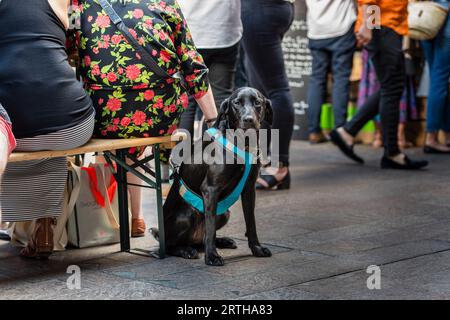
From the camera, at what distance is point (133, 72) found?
4324 mm

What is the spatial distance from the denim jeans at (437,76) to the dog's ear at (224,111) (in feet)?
14.5

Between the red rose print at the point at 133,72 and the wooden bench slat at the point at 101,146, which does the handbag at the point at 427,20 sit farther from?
the red rose print at the point at 133,72

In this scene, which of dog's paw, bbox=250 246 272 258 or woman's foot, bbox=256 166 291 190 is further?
woman's foot, bbox=256 166 291 190

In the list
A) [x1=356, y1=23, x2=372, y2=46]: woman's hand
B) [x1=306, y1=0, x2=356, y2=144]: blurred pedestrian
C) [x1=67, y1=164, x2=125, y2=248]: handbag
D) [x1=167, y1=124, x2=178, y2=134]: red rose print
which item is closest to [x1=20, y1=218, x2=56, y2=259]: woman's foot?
[x1=67, y1=164, x2=125, y2=248]: handbag

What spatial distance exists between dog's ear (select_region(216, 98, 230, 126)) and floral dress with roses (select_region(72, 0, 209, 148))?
6.1 inches

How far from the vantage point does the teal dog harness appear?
14.2 feet

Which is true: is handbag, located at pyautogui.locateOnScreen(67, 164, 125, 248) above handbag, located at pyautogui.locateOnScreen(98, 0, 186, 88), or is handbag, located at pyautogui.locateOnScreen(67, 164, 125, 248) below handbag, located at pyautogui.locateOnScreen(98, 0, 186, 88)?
below

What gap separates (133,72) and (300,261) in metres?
1.23

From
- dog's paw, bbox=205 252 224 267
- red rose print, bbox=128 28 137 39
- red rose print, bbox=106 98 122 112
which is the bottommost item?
dog's paw, bbox=205 252 224 267

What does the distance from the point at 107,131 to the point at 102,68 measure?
1.05 feet

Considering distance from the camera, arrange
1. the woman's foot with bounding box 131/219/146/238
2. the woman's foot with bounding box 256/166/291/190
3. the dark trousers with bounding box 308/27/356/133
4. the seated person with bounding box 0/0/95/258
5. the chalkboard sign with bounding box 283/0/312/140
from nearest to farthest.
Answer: the seated person with bounding box 0/0/95/258, the woman's foot with bounding box 131/219/146/238, the woman's foot with bounding box 256/166/291/190, the dark trousers with bounding box 308/27/356/133, the chalkboard sign with bounding box 283/0/312/140

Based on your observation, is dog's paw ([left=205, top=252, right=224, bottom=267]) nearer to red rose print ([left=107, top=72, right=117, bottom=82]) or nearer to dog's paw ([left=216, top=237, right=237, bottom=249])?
dog's paw ([left=216, top=237, right=237, bottom=249])
